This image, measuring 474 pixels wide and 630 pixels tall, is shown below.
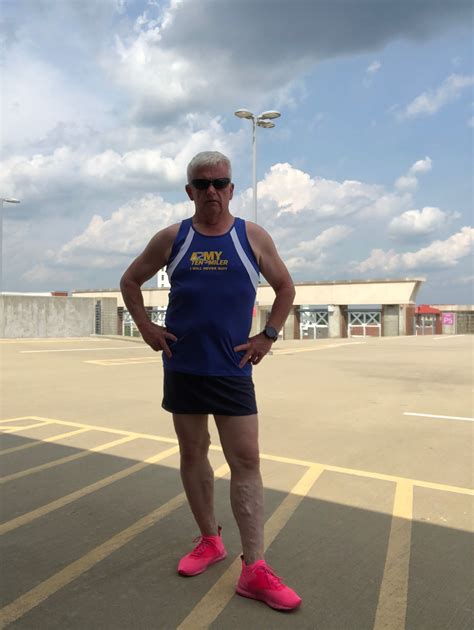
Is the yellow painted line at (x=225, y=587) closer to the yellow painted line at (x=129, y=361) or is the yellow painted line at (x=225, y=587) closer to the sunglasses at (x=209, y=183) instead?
the sunglasses at (x=209, y=183)

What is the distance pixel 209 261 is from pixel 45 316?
924 inches

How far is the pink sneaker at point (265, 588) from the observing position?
2352 mm

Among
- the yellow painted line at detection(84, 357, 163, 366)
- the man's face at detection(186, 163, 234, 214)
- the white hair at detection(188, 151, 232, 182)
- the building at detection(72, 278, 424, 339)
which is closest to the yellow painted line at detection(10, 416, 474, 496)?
the man's face at detection(186, 163, 234, 214)

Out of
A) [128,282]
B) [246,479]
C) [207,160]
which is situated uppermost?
[207,160]

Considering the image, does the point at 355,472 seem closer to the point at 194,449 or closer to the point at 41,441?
the point at 194,449

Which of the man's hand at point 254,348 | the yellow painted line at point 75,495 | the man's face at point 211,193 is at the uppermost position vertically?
the man's face at point 211,193

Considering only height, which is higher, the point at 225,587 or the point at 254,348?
the point at 254,348

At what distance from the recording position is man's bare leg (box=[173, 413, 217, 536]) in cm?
266

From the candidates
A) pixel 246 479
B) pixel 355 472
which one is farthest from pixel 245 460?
pixel 355 472

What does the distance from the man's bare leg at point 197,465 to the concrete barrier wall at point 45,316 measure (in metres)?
22.2

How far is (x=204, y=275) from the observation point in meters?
2.52

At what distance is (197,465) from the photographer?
276 cm

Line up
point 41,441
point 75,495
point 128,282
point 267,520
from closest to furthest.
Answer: point 128,282
point 267,520
point 75,495
point 41,441

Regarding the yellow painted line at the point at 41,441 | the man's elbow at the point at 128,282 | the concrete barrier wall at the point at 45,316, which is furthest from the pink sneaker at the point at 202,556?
the concrete barrier wall at the point at 45,316
